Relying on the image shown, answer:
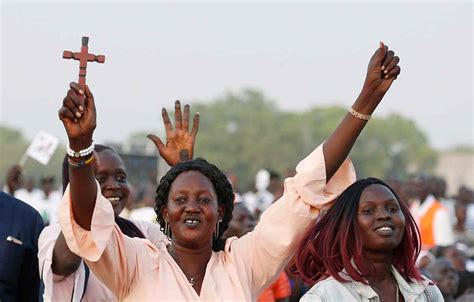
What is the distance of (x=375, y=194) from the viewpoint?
16.8 feet

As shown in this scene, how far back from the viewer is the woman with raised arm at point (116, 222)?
204 inches

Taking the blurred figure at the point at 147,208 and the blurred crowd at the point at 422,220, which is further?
the blurred figure at the point at 147,208

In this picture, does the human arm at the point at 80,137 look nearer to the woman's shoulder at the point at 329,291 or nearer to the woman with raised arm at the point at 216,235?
the woman with raised arm at the point at 216,235

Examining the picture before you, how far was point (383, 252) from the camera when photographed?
202 inches

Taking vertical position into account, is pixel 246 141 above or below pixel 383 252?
below

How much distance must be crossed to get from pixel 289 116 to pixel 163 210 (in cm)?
8489

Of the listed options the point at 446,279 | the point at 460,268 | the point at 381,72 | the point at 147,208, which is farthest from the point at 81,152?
the point at 147,208

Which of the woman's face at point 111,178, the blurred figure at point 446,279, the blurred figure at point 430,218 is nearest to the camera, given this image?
the woman's face at point 111,178

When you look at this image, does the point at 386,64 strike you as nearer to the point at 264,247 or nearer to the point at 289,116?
the point at 264,247

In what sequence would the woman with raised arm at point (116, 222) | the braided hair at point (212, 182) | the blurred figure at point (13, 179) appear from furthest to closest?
the blurred figure at point (13, 179)
the woman with raised arm at point (116, 222)
the braided hair at point (212, 182)

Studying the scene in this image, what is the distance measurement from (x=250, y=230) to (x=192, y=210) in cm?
323

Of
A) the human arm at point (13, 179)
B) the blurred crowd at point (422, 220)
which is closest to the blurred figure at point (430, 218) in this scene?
the blurred crowd at point (422, 220)

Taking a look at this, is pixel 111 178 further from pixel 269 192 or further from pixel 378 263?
pixel 269 192

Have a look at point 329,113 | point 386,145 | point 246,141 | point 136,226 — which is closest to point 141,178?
point 136,226
